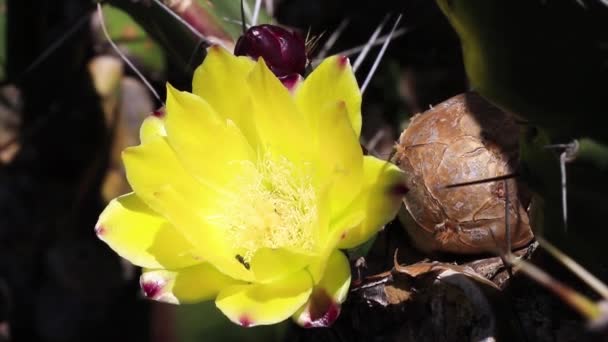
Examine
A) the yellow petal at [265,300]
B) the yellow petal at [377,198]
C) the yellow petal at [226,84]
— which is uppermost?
the yellow petal at [226,84]

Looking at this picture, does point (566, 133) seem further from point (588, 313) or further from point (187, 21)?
point (187, 21)

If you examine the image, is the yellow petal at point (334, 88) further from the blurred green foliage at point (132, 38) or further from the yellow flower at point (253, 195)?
the blurred green foliage at point (132, 38)

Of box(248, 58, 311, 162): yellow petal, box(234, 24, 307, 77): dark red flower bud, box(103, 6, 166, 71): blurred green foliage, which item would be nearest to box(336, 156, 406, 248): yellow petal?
box(248, 58, 311, 162): yellow petal

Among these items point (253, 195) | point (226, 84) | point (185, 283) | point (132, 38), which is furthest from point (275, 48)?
point (132, 38)

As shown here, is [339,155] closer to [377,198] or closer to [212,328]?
[377,198]

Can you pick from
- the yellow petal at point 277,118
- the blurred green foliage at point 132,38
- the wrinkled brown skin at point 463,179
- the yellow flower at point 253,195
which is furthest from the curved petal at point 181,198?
the blurred green foliage at point 132,38

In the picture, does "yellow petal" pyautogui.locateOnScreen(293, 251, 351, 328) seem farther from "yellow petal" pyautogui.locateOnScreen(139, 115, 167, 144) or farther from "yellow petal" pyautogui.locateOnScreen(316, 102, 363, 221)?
"yellow petal" pyautogui.locateOnScreen(139, 115, 167, 144)
